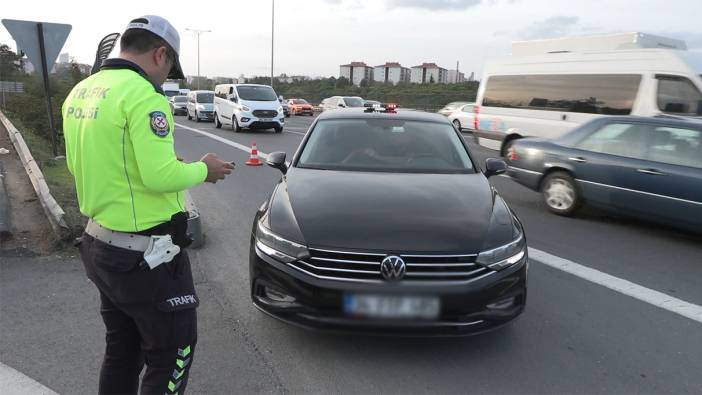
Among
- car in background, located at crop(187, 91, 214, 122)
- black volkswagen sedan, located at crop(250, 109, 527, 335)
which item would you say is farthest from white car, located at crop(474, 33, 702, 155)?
car in background, located at crop(187, 91, 214, 122)

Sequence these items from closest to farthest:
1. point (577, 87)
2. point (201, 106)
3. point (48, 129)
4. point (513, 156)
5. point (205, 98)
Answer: point (513, 156) → point (577, 87) → point (48, 129) → point (201, 106) → point (205, 98)

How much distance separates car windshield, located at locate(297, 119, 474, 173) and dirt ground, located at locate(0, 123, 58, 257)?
8.98 feet

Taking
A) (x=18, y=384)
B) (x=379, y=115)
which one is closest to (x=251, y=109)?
(x=379, y=115)

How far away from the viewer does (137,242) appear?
2.03 metres

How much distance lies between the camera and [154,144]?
191cm

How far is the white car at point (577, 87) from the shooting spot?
951cm

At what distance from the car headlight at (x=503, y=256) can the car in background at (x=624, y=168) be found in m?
3.36

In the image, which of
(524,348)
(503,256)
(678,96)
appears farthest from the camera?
(678,96)

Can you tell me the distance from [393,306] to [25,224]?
15.1ft

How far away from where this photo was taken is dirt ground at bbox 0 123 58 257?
5055 mm

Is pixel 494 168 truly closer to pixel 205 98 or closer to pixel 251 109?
pixel 251 109

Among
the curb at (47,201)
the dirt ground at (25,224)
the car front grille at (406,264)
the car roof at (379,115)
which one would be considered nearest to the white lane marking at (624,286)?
the car roof at (379,115)

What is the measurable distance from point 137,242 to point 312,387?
1.38 meters

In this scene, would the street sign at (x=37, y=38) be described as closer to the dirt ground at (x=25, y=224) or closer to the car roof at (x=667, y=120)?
the dirt ground at (x=25, y=224)
